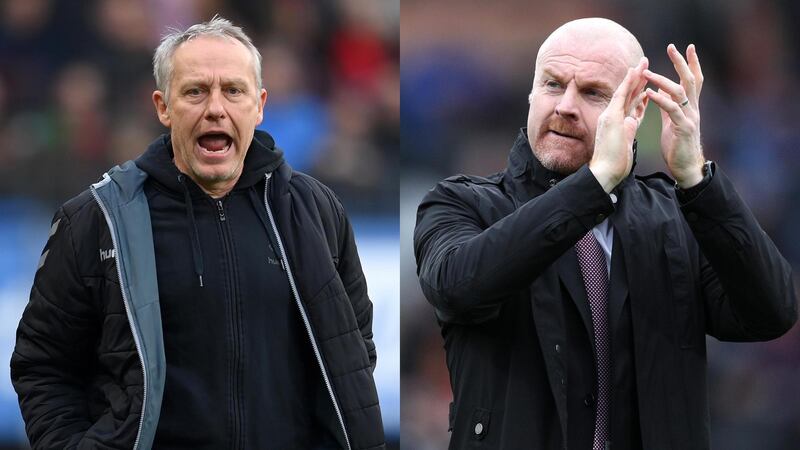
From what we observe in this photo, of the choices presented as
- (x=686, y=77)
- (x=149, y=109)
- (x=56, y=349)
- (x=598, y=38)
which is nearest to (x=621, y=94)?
(x=686, y=77)

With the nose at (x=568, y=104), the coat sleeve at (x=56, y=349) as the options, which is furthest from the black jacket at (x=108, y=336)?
the nose at (x=568, y=104)

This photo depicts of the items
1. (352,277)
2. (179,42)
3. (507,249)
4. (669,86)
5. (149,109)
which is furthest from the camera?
(149,109)

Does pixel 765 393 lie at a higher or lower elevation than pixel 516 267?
lower

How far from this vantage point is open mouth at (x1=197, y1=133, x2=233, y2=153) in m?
2.62

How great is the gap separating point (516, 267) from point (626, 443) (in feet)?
1.55

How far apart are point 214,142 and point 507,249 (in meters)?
0.75

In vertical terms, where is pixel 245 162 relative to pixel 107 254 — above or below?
above

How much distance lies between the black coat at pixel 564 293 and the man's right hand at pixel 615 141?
0.04 m

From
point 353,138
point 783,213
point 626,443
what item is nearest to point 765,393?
point 783,213

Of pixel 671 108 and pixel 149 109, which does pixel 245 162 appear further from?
pixel 149 109

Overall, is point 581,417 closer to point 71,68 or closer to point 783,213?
point 71,68

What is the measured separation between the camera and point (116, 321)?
8.02 feet

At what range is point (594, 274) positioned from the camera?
2555mm

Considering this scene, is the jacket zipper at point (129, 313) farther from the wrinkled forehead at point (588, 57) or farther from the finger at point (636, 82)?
the finger at point (636, 82)
